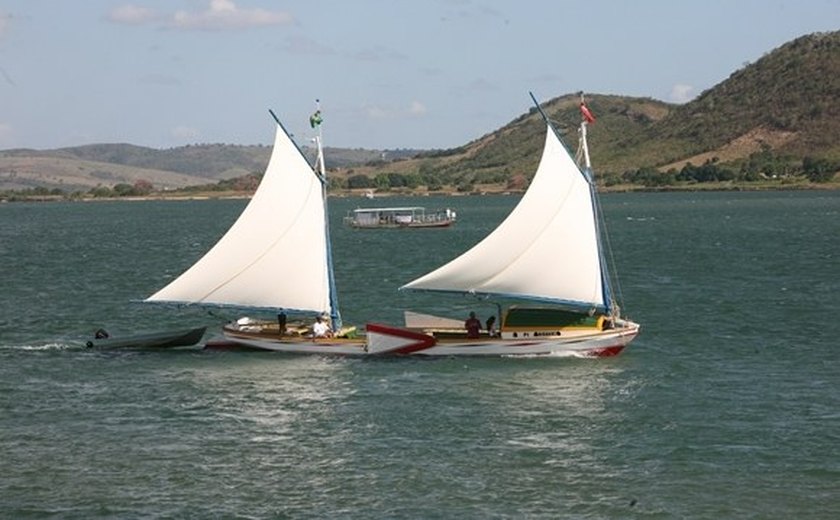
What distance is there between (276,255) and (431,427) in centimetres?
1631

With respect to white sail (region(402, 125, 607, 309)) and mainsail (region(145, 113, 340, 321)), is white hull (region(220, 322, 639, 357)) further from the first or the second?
mainsail (region(145, 113, 340, 321))

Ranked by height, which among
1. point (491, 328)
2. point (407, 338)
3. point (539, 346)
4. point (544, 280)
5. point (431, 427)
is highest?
point (544, 280)

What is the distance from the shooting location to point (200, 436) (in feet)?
133

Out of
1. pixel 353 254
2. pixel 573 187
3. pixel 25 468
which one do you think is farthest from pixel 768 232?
pixel 25 468

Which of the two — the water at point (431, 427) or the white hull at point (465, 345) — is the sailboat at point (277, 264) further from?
the water at point (431, 427)

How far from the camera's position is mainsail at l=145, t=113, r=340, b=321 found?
181ft

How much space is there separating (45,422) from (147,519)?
11711 millimetres

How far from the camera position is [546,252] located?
178 ft

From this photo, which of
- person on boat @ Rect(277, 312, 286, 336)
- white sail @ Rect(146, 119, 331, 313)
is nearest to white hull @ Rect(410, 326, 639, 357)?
person on boat @ Rect(277, 312, 286, 336)

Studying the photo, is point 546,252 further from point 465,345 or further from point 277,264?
point 277,264

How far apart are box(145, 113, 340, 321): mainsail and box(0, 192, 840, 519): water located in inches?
101

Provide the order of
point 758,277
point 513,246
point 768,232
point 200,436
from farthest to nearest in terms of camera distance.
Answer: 1. point 768,232
2. point 758,277
3. point 513,246
4. point 200,436

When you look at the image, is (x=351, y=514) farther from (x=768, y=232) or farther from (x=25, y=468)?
(x=768, y=232)

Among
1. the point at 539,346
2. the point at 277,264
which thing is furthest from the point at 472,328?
the point at 277,264
